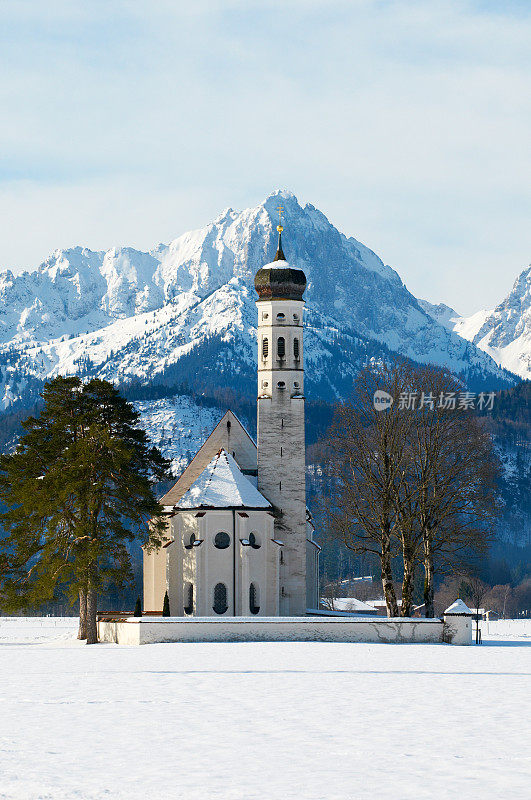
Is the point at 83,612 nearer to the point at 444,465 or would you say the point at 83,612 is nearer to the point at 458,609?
the point at 458,609

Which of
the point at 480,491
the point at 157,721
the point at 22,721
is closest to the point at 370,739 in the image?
the point at 157,721

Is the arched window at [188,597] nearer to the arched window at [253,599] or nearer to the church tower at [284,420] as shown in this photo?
the arched window at [253,599]

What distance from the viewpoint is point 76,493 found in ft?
216

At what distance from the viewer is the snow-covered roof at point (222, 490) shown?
74438mm

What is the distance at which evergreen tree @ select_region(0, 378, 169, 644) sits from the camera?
64.9 meters

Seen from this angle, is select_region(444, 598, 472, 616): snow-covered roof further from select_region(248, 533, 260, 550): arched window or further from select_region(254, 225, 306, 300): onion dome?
select_region(254, 225, 306, 300): onion dome

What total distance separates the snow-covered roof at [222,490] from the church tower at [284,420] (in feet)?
7.48

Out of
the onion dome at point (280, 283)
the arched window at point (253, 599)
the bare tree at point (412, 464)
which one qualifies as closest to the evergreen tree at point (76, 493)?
the arched window at point (253, 599)

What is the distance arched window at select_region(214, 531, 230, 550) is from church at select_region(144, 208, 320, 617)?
2.4 inches

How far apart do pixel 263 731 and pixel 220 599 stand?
46.9m

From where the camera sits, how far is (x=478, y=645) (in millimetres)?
65000

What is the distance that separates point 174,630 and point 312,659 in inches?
573

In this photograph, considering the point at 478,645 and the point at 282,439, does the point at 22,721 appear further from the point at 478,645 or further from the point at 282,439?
the point at 282,439

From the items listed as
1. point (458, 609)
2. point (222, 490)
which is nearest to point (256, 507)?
point (222, 490)
